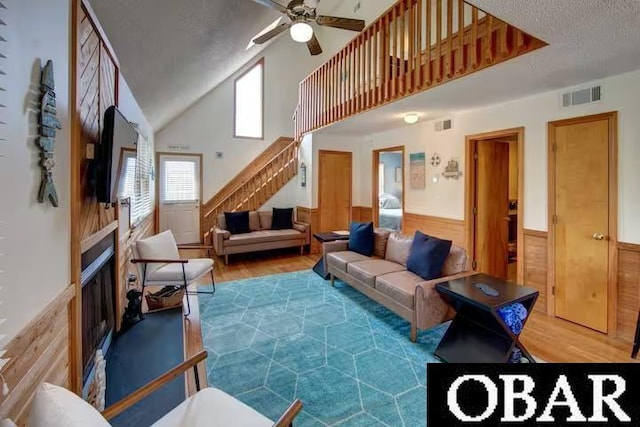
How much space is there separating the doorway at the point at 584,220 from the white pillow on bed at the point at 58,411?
384cm

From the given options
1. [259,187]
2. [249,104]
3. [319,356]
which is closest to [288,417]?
[319,356]

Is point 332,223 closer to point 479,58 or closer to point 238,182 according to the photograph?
point 238,182

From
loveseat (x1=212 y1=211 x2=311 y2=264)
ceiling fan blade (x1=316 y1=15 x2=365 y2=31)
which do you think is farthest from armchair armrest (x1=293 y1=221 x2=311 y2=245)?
ceiling fan blade (x1=316 y1=15 x2=365 y2=31)

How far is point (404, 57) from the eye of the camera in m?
3.57

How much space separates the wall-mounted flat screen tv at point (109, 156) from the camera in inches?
68.7

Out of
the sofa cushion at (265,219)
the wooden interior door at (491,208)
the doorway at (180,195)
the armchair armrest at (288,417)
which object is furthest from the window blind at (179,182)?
the armchair armrest at (288,417)

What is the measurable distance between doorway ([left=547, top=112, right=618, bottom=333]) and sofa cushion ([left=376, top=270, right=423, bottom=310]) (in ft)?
5.12

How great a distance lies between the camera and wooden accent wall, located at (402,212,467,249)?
4.23m

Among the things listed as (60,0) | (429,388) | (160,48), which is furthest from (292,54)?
(429,388)

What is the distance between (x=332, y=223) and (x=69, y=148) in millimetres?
5109

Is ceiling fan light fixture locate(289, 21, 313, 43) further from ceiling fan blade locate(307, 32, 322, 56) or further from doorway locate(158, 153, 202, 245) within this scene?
doorway locate(158, 153, 202, 245)

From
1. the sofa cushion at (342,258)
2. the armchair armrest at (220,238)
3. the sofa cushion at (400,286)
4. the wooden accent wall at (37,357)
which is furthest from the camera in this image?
the armchair armrest at (220,238)

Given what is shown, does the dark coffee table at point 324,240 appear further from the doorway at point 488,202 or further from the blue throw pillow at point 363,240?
the doorway at point 488,202

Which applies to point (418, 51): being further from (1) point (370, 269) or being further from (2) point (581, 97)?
(1) point (370, 269)
